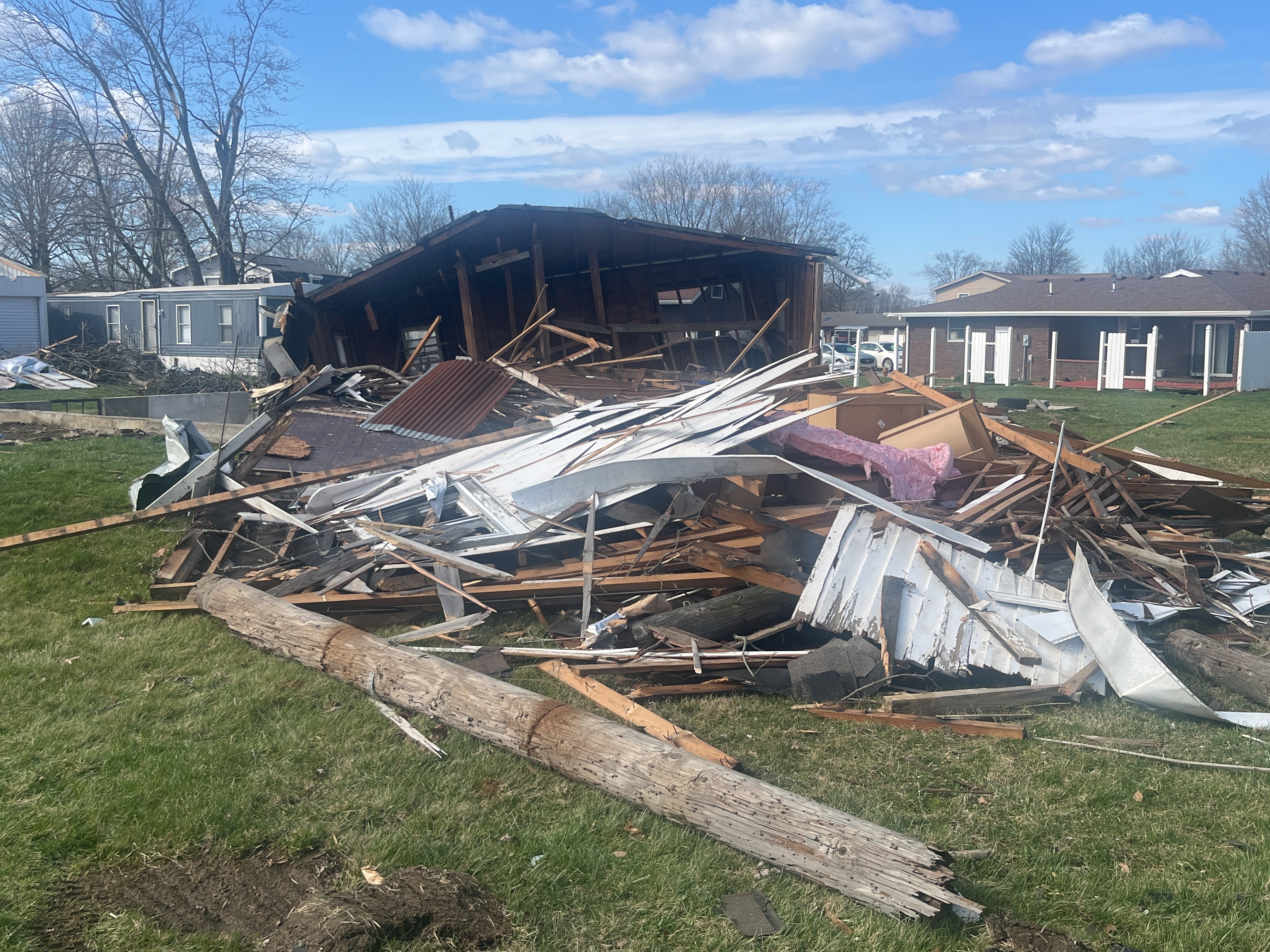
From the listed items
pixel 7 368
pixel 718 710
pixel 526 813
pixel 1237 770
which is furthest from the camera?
pixel 7 368

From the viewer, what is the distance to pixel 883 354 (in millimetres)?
42344

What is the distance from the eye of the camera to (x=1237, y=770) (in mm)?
4391

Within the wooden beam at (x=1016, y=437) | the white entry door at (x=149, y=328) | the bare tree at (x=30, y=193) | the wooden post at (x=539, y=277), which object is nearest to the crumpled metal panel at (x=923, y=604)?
the wooden beam at (x=1016, y=437)

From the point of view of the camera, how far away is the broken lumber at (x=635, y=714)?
4328 mm

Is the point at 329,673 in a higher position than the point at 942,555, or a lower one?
lower

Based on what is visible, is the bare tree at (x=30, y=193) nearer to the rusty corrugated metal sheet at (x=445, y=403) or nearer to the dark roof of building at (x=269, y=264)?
the dark roof of building at (x=269, y=264)

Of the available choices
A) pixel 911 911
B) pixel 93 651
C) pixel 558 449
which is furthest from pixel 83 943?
pixel 558 449

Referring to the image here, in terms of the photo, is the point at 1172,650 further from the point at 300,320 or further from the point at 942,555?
the point at 300,320

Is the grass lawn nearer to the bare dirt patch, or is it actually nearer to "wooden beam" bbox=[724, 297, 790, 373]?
the bare dirt patch

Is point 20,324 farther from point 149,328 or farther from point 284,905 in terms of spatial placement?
point 284,905

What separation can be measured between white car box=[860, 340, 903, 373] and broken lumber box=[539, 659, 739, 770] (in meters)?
33.4

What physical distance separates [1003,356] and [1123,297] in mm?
4958

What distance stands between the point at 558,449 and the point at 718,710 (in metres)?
3.51

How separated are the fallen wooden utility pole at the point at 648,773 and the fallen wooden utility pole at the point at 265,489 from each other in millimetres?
2560
